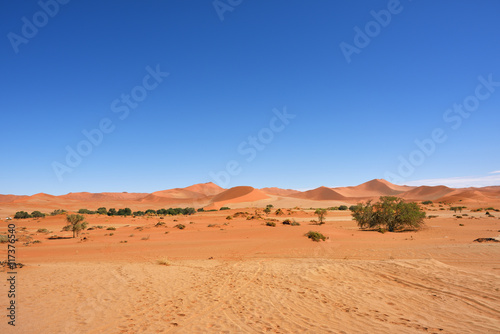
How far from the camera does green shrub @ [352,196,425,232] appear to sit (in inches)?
963

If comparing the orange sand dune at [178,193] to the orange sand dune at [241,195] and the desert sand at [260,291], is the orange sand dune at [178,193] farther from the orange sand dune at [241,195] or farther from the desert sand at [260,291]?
the desert sand at [260,291]

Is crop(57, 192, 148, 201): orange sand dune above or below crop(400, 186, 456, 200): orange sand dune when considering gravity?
above

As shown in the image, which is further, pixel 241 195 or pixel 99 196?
pixel 99 196

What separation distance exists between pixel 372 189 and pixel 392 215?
125 m

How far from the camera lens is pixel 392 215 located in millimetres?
24984

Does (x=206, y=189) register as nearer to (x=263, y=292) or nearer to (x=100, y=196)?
(x=100, y=196)

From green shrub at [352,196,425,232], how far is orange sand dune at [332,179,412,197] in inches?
4274

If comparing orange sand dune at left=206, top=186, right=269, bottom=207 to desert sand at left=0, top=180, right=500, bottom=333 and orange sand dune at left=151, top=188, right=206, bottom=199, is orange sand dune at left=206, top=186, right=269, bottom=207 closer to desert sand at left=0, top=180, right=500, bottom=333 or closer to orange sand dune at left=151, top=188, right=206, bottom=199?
orange sand dune at left=151, top=188, right=206, bottom=199

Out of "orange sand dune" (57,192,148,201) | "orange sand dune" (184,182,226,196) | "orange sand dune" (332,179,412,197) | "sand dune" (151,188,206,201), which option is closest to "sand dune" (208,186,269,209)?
"sand dune" (151,188,206,201)

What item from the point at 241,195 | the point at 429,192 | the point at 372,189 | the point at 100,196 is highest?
the point at 100,196

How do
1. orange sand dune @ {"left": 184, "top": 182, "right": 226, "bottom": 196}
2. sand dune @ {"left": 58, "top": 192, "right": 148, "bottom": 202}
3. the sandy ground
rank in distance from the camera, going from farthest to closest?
orange sand dune @ {"left": 184, "top": 182, "right": 226, "bottom": 196} → sand dune @ {"left": 58, "top": 192, "right": 148, "bottom": 202} → the sandy ground

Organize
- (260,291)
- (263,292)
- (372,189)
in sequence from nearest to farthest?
(263,292), (260,291), (372,189)

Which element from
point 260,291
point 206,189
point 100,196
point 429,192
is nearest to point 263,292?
point 260,291

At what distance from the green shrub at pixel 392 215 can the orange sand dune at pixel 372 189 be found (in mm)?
108555
